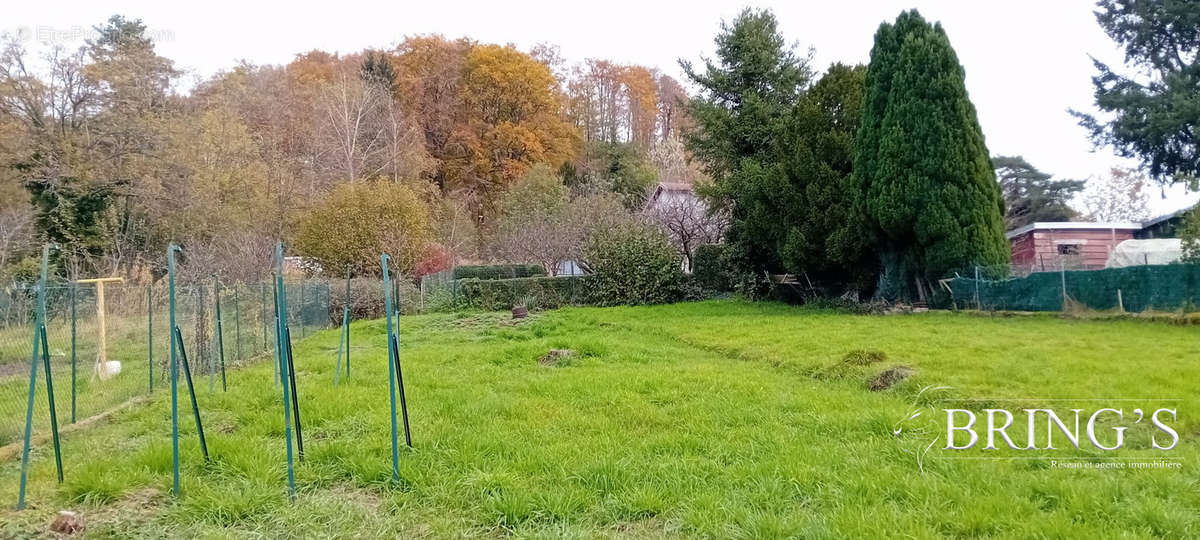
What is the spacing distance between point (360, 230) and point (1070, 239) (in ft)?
72.2

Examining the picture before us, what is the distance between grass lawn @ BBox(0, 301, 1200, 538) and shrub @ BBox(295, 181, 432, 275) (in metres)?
13.3

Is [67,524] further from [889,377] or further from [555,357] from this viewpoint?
[889,377]

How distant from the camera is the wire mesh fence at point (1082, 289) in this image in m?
10.3

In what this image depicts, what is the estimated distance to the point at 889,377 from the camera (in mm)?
6309

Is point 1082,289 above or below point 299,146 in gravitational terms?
below

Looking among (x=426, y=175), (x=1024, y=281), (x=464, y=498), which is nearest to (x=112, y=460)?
(x=464, y=498)

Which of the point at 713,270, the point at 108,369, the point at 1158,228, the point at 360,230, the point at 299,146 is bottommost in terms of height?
the point at 108,369

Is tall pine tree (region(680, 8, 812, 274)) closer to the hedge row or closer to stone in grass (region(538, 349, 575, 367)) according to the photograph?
the hedge row

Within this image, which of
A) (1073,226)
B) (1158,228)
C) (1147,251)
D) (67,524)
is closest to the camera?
(67,524)

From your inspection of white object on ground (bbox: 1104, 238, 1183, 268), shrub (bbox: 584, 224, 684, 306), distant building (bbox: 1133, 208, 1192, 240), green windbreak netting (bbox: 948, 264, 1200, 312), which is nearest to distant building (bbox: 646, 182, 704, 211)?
shrub (bbox: 584, 224, 684, 306)

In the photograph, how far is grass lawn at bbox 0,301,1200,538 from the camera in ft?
10.0

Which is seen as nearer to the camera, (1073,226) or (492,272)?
(1073,226)

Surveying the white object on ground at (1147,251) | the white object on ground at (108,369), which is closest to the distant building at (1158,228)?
the white object on ground at (1147,251)

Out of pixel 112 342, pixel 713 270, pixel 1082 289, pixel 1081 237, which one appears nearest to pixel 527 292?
pixel 713 270
